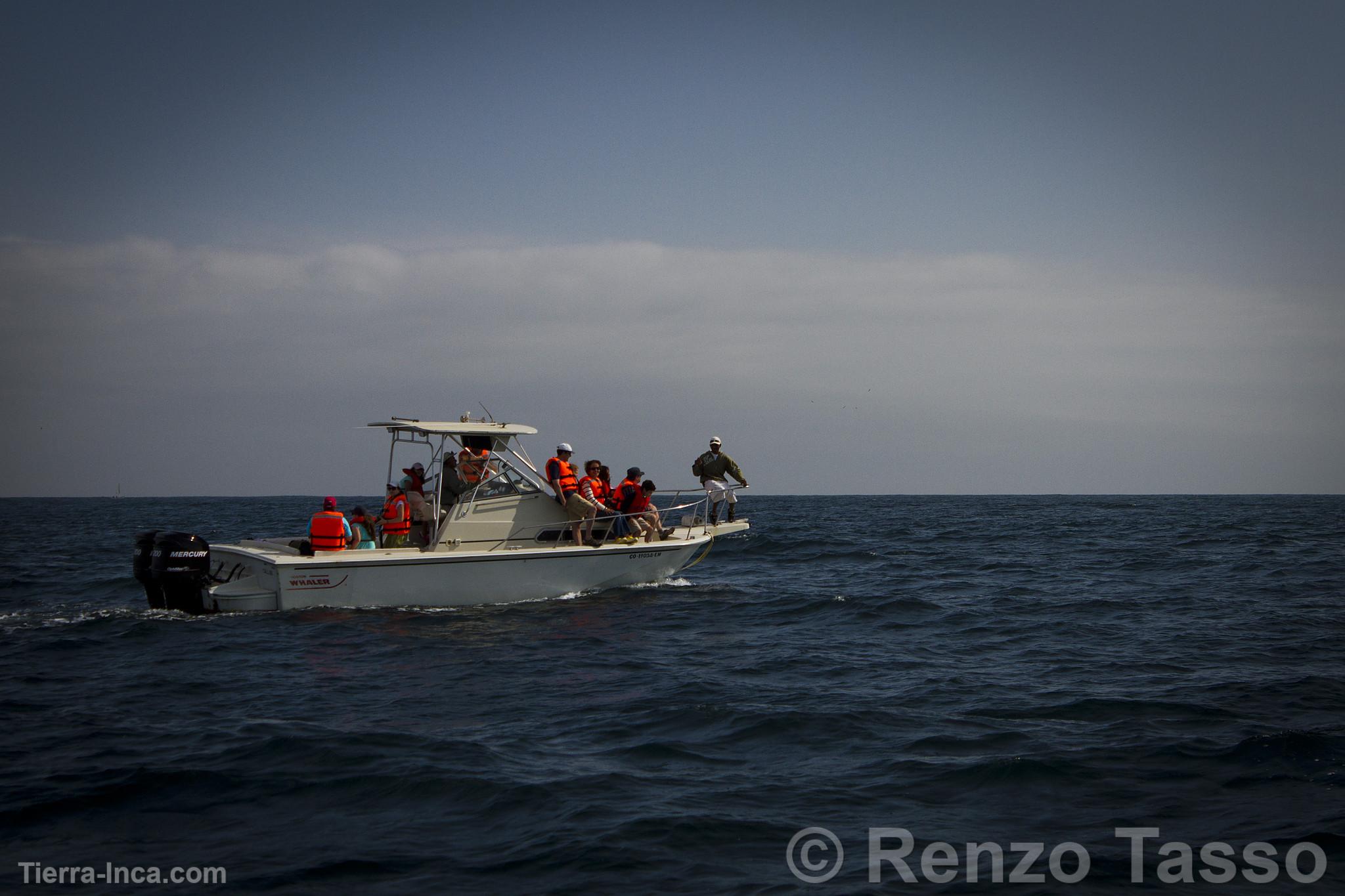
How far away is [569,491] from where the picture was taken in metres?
16.2

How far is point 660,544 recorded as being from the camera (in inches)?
667

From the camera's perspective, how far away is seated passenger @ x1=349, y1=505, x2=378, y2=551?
50.0 feet

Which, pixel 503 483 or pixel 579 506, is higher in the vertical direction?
pixel 503 483

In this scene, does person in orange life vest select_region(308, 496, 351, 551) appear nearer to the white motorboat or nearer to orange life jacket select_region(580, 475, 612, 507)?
the white motorboat

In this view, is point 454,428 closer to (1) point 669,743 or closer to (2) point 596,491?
(2) point 596,491

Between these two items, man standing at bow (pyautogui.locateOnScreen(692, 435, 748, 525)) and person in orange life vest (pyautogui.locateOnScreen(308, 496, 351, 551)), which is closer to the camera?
person in orange life vest (pyautogui.locateOnScreen(308, 496, 351, 551))

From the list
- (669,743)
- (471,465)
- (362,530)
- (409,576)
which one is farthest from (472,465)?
(669,743)

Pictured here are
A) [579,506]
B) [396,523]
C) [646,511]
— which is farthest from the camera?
[646,511]

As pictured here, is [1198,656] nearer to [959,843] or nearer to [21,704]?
[959,843]

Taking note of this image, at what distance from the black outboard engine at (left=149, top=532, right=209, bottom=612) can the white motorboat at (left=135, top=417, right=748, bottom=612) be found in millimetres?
14

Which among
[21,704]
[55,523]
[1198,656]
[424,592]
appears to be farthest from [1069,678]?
[55,523]

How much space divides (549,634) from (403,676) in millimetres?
2810

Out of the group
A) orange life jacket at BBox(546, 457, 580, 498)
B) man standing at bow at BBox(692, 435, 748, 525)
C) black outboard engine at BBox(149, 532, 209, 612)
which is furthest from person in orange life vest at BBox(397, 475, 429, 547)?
man standing at bow at BBox(692, 435, 748, 525)

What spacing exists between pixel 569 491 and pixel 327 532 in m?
3.86
